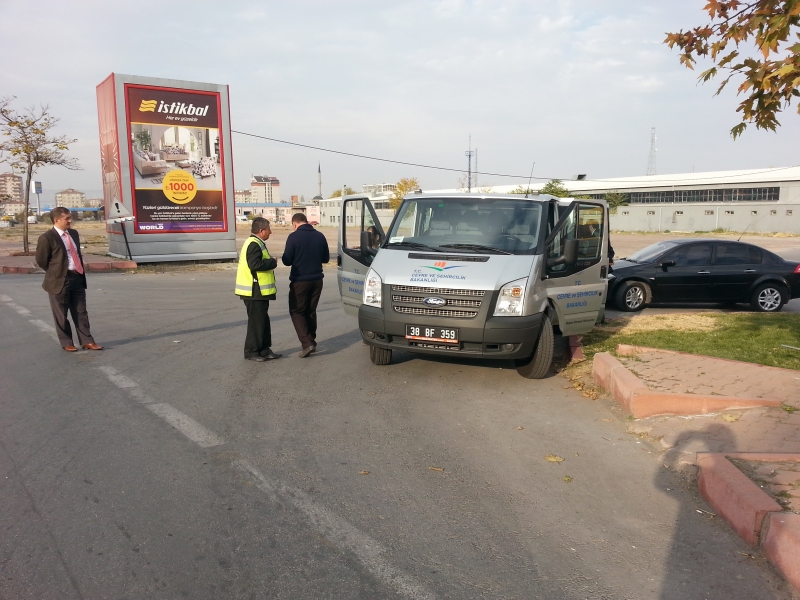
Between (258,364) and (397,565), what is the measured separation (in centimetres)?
491

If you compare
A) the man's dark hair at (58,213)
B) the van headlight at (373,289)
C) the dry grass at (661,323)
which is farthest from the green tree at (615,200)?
the man's dark hair at (58,213)

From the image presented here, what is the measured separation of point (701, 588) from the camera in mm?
3295

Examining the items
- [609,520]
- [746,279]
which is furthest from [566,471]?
[746,279]

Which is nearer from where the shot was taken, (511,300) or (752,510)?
Answer: (752,510)

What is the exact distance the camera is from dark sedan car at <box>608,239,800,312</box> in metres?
12.8

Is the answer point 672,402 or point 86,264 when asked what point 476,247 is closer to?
point 672,402

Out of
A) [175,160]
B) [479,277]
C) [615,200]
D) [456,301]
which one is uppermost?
[175,160]

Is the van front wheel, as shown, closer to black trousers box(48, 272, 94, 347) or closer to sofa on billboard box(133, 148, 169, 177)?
black trousers box(48, 272, 94, 347)

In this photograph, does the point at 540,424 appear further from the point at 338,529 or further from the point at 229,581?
Answer: the point at 229,581

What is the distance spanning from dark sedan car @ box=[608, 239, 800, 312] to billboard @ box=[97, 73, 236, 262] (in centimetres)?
1452

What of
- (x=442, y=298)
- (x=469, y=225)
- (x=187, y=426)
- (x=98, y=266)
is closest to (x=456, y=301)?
(x=442, y=298)

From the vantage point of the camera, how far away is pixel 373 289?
728 cm

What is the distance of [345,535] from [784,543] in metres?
2.32

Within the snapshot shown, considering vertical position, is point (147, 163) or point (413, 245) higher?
point (147, 163)
